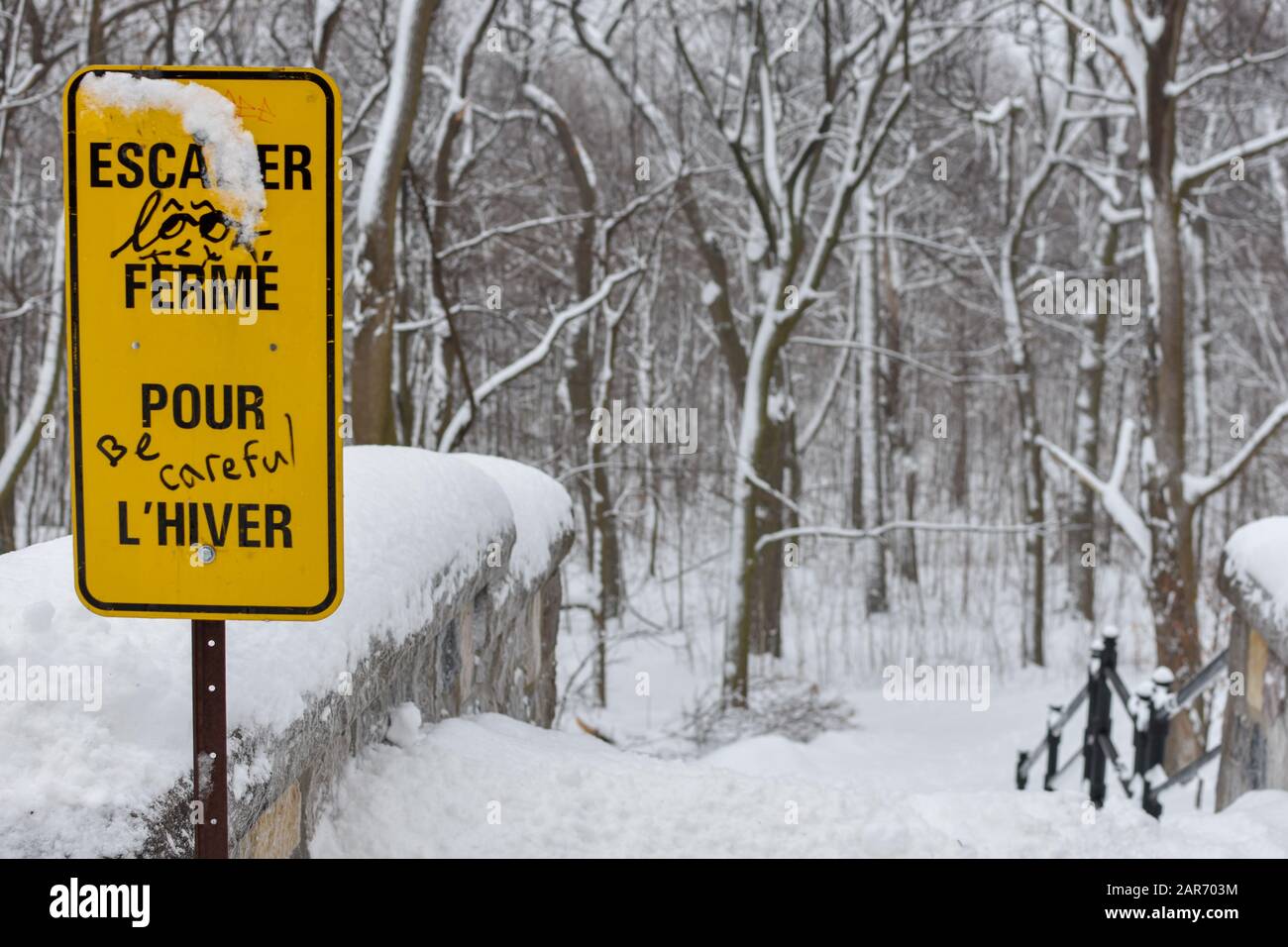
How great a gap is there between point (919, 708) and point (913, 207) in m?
9.45

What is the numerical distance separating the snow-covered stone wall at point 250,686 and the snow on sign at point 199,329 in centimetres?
17

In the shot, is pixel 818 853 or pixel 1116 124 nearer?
pixel 818 853

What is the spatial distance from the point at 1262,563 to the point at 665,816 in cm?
253

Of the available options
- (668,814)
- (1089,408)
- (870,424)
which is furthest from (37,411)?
(1089,408)

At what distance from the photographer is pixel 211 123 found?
1.81 metres

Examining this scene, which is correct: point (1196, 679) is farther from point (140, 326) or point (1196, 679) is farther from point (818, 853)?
point (140, 326)

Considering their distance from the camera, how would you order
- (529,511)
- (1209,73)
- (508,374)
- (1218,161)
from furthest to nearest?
1. (508,374)
2. (1209,73)
3. (1218,161)
4. (529,511)

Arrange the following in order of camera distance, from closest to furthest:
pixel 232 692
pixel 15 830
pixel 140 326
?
pixel 15 830 < pixel 140 326 < pixel 232 692

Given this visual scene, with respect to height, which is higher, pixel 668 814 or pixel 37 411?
pixel 37 411

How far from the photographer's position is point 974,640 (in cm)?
1392

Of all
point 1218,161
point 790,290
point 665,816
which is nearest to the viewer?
point 665,816

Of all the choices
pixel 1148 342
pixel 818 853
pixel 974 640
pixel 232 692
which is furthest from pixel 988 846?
pixel 974 640

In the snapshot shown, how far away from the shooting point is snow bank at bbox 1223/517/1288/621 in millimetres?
3975

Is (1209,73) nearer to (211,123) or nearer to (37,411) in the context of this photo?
(211,123)
